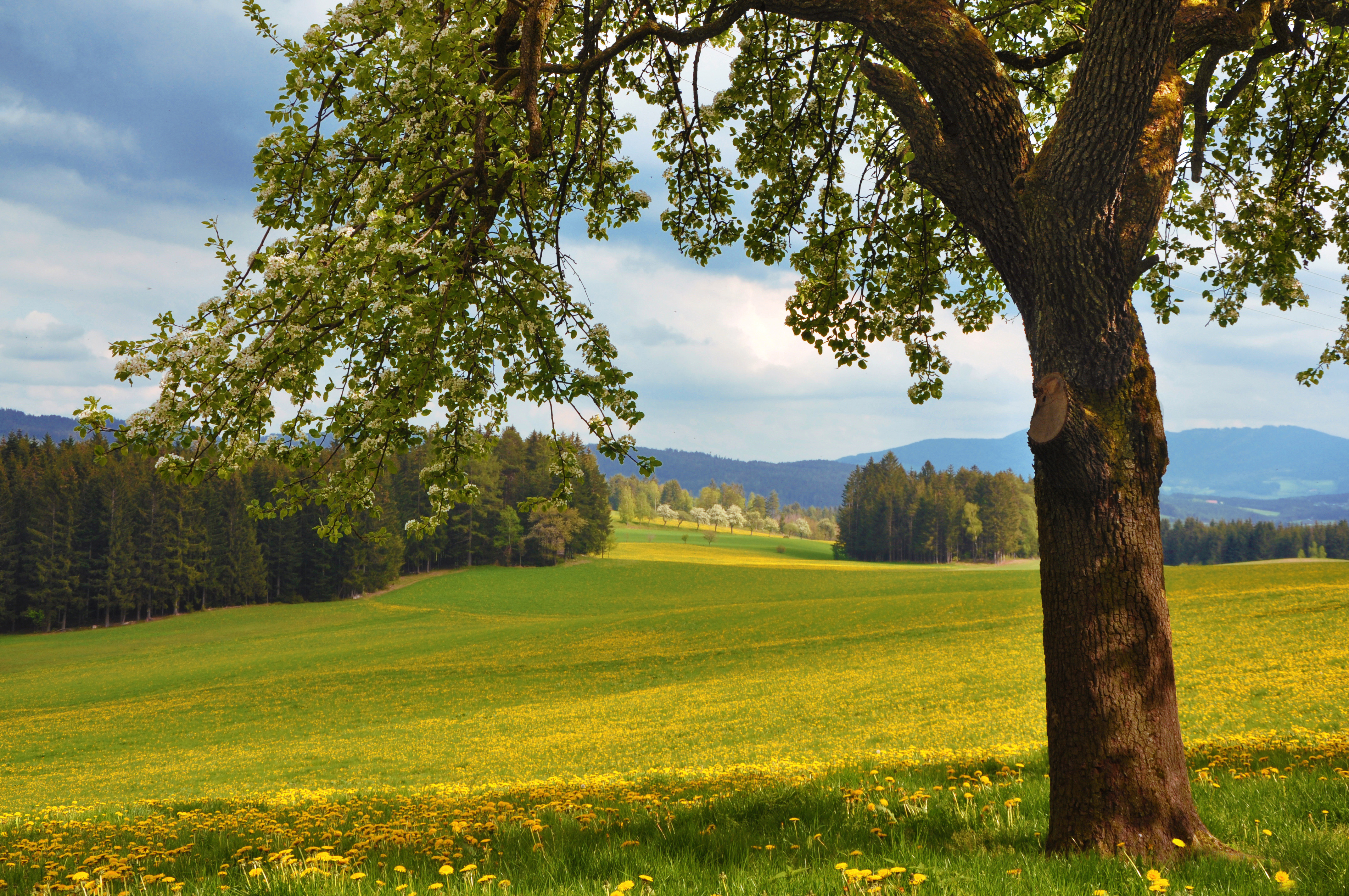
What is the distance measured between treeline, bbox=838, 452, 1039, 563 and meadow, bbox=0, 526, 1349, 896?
158 ft

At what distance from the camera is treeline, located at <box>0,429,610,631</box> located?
195ft

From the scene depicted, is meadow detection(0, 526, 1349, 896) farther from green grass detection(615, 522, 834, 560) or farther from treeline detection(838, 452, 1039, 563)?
green grass detection(615, 522, 834, 560)

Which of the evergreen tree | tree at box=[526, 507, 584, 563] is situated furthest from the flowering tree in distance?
tree at box=[526, 507, 584, 563]

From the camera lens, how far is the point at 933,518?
355 feet

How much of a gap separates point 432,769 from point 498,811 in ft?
44.9

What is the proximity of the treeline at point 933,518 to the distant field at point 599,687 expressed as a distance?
50523mm

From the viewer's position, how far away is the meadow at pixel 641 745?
4043mm

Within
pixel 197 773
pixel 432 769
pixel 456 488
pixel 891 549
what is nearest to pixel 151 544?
pixel 197 773

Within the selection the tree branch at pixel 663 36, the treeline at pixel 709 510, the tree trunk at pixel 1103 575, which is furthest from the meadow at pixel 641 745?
the treeline at pixel 709 510

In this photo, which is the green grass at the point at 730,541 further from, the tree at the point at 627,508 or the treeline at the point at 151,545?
the treeline at the point at 151,545

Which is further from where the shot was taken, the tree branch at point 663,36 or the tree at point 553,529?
the tree at point 553,529

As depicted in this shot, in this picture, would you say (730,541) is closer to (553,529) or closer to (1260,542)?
(553,529)

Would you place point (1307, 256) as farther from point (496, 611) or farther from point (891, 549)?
point (891, 549)

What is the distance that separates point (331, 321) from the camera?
504cm
